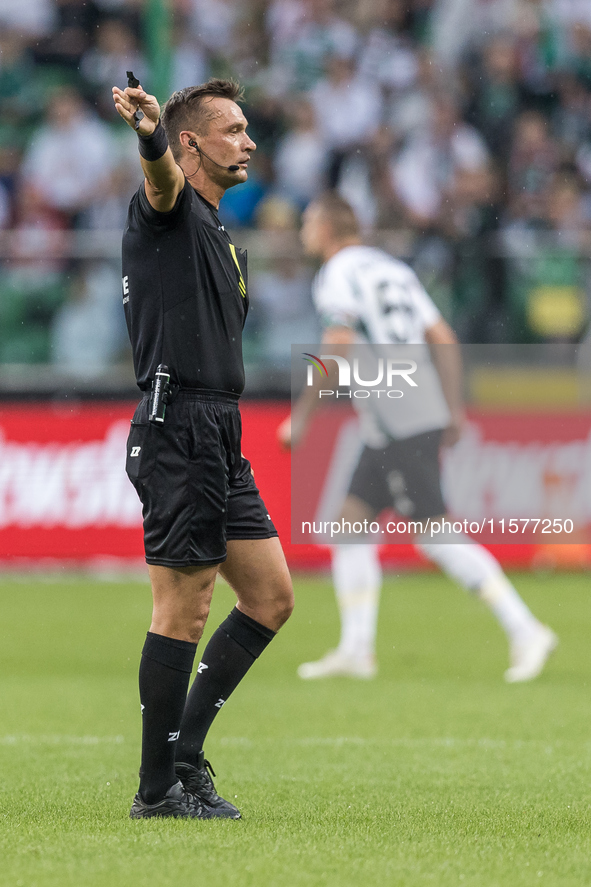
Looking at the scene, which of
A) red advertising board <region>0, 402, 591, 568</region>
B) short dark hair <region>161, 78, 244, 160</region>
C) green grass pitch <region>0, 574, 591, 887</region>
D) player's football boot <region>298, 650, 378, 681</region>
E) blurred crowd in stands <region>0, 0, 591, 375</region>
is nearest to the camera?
green grass pitch <region>0, 574, 591, 887</region>

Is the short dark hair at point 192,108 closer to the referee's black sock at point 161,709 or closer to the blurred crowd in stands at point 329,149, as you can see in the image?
the referee's black sock at point 161,709

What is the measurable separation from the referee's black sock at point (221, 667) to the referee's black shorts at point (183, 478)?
17.0 inches

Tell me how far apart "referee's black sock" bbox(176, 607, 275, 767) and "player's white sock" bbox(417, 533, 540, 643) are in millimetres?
2850

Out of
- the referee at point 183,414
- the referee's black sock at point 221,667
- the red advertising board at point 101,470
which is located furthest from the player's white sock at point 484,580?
the red advertising board at point 101,470

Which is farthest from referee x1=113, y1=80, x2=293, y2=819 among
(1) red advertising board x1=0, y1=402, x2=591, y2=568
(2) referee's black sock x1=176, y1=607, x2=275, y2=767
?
(1) red advertising board x1=0, y1=402, x2=591, y2=568

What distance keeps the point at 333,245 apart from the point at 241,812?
4107 millimetres

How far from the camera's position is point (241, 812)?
161 inches

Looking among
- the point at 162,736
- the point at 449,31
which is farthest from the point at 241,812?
the point at 449,31

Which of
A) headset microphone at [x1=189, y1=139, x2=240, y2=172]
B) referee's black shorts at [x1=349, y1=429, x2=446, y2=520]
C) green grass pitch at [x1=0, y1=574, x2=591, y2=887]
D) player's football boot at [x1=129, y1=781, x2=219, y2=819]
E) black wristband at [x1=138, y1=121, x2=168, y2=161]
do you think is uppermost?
headset microphone at [x1=189, y1=139, x2=240, y2=172]

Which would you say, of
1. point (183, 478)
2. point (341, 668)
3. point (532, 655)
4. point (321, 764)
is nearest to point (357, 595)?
point (341, 668)

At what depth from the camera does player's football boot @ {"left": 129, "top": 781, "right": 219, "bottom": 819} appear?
3936 mm

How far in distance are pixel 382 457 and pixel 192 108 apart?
3.63 m

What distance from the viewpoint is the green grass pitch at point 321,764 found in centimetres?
338

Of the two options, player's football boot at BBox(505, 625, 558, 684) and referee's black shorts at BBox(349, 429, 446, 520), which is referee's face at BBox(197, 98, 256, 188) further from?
player's football boot at BBox(505, 625, 558, 684)
